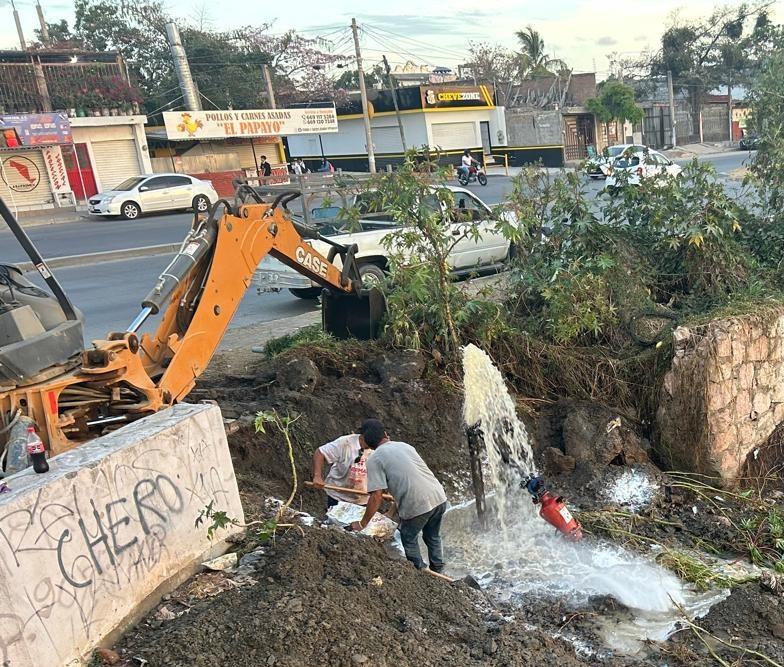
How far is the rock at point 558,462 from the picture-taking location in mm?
7062

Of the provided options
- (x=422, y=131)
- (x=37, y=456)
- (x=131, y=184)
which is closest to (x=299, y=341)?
(x=37, y=456)

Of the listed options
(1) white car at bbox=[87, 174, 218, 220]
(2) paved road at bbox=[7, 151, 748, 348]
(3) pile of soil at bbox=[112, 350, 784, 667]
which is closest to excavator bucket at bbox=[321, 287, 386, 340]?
(3) pile of soil at bbox=[112, 350, 784, 667]

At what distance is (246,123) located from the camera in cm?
3259

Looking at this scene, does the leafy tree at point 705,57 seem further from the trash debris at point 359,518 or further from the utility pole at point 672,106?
the trash debris at point 359,518

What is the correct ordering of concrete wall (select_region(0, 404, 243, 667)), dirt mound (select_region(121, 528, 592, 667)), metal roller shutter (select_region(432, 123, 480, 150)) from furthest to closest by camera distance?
metal roller shutter (select_region(432, 123, 480, 150)) < dirt mound (select_region(121, 528, 592, 667)) < concrete wall (select_region(0, 404, 243, 667))

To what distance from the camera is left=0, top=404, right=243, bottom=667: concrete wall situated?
11.0ft

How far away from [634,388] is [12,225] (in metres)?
6.31

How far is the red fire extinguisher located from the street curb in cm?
1404

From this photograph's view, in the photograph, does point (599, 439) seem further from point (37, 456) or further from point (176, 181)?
point (176, 181)

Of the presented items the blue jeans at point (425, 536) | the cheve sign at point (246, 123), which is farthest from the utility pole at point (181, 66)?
the blue jeans at point (425, 536)

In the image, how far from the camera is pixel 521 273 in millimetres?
9000

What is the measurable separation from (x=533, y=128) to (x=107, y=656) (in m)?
45.1

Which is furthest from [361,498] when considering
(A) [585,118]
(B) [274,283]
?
(A) [585,118]

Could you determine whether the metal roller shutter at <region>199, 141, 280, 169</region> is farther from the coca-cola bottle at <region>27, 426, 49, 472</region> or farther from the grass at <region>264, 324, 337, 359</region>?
the coca-cola bottle at <region>27, 426, 49, 472</region>
